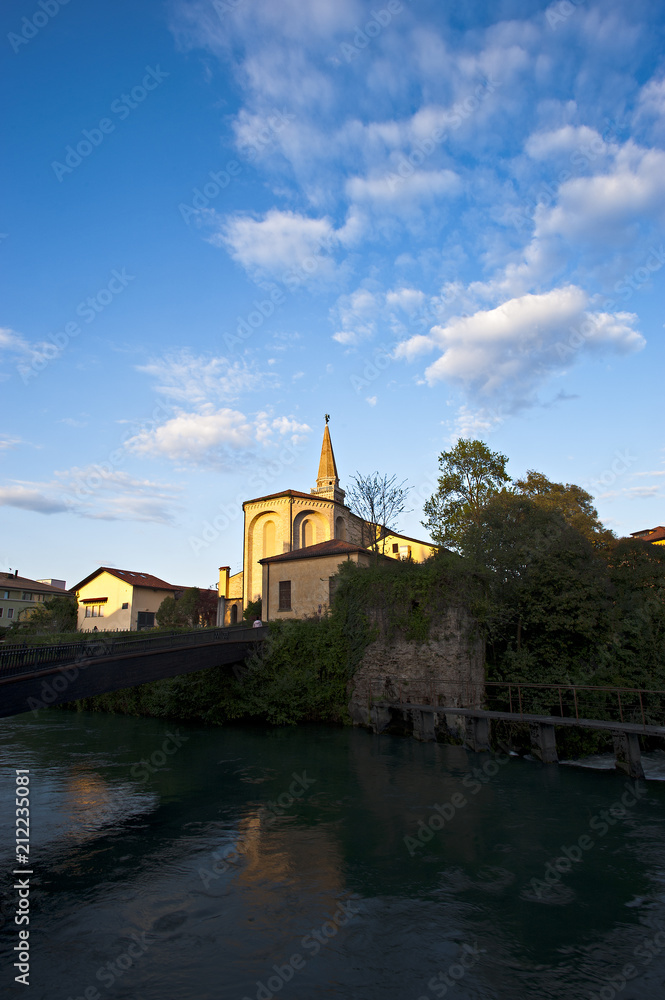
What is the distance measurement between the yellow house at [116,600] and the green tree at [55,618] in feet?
2.33

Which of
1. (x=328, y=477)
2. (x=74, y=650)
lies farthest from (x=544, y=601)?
(x=328, y=477)

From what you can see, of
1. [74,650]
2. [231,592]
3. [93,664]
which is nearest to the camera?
[93,664]

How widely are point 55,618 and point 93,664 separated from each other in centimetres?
4152

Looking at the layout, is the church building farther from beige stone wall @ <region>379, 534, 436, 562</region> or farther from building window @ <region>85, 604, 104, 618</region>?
building window @ <region>85, 604, 104, 618</region>

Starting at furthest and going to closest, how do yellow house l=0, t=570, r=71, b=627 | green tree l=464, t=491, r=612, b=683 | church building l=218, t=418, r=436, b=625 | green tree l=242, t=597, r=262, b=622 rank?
1. yellow house l=0, t=570, r=71, b=627
2. church building l=218, t=418, r=436, b=625
3. green tree l=242, t=597, r=262, b=622
4. green tree l=464, t=491, r=612, b=683

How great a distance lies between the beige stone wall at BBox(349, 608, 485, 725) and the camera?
72.3ft

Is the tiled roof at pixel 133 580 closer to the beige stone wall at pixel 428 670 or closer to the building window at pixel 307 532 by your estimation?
the building window at pixel 307 532

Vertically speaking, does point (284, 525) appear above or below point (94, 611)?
above

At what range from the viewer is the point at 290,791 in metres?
14.2

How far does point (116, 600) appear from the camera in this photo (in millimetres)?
51562

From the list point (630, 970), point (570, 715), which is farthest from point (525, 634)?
point (630, 970)

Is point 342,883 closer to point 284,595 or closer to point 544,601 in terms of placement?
point 544,601

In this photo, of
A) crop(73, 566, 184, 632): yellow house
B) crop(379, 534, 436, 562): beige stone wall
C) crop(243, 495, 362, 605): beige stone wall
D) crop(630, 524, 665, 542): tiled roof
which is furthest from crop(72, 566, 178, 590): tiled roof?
crop(630, 524, 665, 542): tiled roof

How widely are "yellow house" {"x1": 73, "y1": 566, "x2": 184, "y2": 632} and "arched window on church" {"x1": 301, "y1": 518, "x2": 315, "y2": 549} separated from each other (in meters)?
15.3
